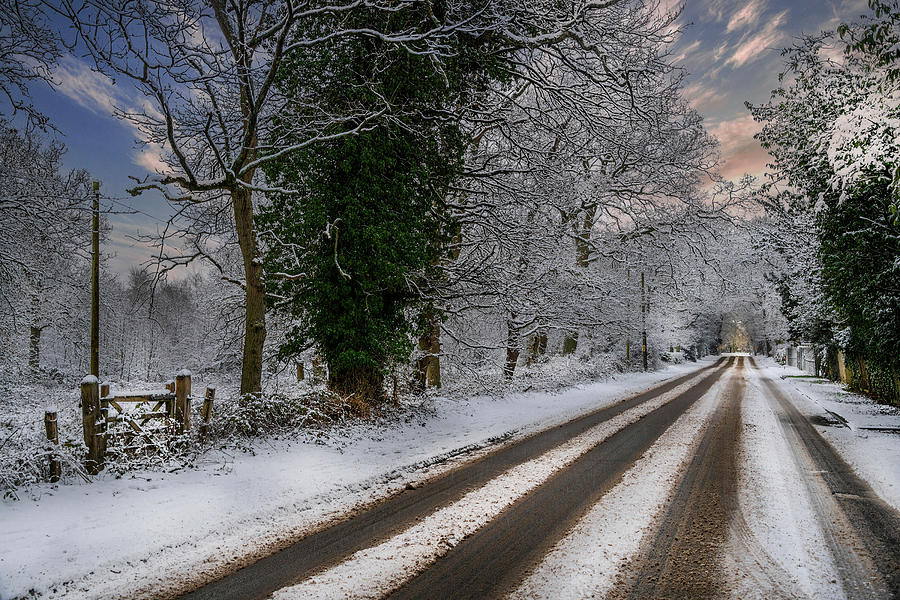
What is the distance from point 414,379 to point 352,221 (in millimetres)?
4944

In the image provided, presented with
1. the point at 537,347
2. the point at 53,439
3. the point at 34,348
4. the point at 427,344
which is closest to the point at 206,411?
the point at 53,439

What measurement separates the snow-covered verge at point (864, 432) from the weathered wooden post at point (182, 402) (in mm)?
8893

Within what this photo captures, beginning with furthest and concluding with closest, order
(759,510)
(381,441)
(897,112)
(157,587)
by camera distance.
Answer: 1. (381,441)
2. (897,112)
3. (759,510)
4. (157,587)

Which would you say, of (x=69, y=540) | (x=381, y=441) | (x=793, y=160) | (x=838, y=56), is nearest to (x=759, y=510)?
(x=381, y=441)

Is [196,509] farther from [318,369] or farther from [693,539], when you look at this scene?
[318,369]

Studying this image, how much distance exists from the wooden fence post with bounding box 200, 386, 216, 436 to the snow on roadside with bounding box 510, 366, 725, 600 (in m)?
5.49

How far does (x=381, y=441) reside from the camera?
792 cm

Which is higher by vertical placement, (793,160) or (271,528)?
(793,160)

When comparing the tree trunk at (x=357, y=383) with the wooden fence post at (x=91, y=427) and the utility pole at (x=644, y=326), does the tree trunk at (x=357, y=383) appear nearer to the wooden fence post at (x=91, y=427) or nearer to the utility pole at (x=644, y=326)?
the wooden fence post at (x=91, y=427)

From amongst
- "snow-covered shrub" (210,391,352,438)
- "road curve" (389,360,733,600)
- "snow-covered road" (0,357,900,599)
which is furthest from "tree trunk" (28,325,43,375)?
"road curve" (389,360,733,600)

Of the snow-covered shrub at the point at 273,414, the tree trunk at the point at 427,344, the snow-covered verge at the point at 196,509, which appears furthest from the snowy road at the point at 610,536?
the tree trunk at the point at 427,344

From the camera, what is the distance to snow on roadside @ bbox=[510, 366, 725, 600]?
3.09 m

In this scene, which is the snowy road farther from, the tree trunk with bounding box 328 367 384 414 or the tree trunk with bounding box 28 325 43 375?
the tree trunk with bounding box 28 325 43 375

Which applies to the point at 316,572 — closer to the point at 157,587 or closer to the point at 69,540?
the point at 157,587
